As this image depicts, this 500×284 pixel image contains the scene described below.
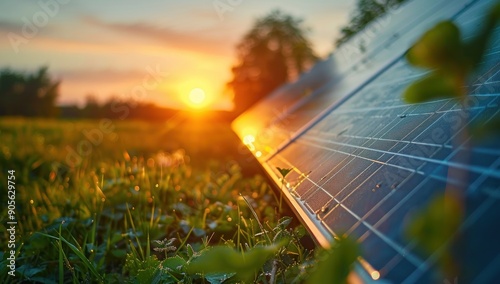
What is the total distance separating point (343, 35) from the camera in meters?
11.0

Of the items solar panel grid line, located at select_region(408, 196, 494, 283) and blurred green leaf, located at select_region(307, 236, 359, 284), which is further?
solar panel grid line, located at select_region(408, 196, 494, 283)

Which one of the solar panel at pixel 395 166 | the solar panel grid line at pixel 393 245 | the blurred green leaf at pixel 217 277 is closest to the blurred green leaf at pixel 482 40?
the solar panel at pixel 395 166

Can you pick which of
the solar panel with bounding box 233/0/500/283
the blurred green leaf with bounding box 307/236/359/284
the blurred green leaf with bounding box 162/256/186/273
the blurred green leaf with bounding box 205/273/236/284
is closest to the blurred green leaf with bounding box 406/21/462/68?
the solar panel with bounding box 233/0/500/283

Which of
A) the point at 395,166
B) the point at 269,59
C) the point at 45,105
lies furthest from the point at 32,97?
the point at 395,166

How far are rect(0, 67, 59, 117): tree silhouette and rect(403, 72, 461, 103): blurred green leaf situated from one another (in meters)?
25.7

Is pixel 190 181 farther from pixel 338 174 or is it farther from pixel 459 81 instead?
pixel 459 81

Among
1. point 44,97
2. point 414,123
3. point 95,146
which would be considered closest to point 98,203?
point 414,123

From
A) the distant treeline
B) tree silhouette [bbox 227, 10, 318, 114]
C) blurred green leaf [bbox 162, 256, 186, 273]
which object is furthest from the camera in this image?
the distant treeline

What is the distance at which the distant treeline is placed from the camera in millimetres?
22297

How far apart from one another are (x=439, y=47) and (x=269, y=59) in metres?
20.2

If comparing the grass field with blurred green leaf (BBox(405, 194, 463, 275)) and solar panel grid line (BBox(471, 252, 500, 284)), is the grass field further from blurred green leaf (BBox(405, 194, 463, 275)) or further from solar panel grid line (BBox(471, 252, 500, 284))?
solar panel grid line (BBox(471, 252, 500, 284))

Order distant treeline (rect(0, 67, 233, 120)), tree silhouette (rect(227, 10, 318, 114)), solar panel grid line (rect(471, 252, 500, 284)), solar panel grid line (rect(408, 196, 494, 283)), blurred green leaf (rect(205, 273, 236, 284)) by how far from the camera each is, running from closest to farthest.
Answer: solar panel grid line (rect(471, 252, 500, 284))
solar panel grid line (rect(408, 196, 494, 283))
blurred green leaf (rect(205, 273, 236, 284))
tree silhouette (rect(227, 10, 318, 114))
distant treeline (rect(0, 67, 233, 120))

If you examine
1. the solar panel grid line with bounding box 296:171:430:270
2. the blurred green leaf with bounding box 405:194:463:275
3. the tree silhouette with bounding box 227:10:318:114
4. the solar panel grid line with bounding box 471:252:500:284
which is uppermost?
the tree silhouette with bounding box 227:10:318:114

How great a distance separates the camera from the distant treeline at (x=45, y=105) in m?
22.3
